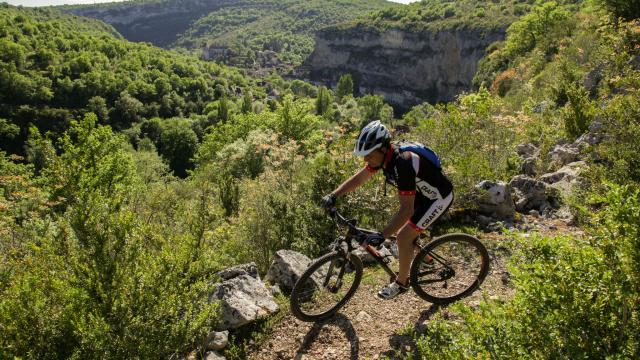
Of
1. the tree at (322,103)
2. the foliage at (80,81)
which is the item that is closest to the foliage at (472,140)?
the tree at (322,103)

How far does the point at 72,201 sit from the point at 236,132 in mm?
39698

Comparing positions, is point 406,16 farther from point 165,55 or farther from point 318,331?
point 318,331

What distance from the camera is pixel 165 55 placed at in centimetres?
11012

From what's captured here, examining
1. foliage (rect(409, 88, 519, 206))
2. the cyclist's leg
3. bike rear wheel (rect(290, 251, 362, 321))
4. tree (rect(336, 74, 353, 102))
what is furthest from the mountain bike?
tree (rect(336, 74, 353, 102))

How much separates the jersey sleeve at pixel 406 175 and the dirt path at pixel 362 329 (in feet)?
4.76

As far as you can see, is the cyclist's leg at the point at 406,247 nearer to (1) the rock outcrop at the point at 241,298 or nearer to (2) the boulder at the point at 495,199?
(1) the rock outcrop at the point at 241,298

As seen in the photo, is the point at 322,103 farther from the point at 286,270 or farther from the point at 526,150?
the point at 286,270

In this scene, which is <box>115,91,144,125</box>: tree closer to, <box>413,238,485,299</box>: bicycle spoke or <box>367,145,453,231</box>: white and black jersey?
<box>413,238,485,299</box>: bicycle spoke

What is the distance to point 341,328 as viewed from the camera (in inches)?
208

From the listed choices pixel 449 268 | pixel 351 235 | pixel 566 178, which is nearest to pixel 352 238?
pixel 351 235

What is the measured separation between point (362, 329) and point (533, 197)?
210 inches

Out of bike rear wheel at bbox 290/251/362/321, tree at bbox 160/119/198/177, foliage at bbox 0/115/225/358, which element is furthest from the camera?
tree at bbox 160/119/198/177


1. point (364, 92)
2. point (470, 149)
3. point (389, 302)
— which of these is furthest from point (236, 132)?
point (364, 92)

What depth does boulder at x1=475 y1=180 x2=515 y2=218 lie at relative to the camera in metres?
7.91
